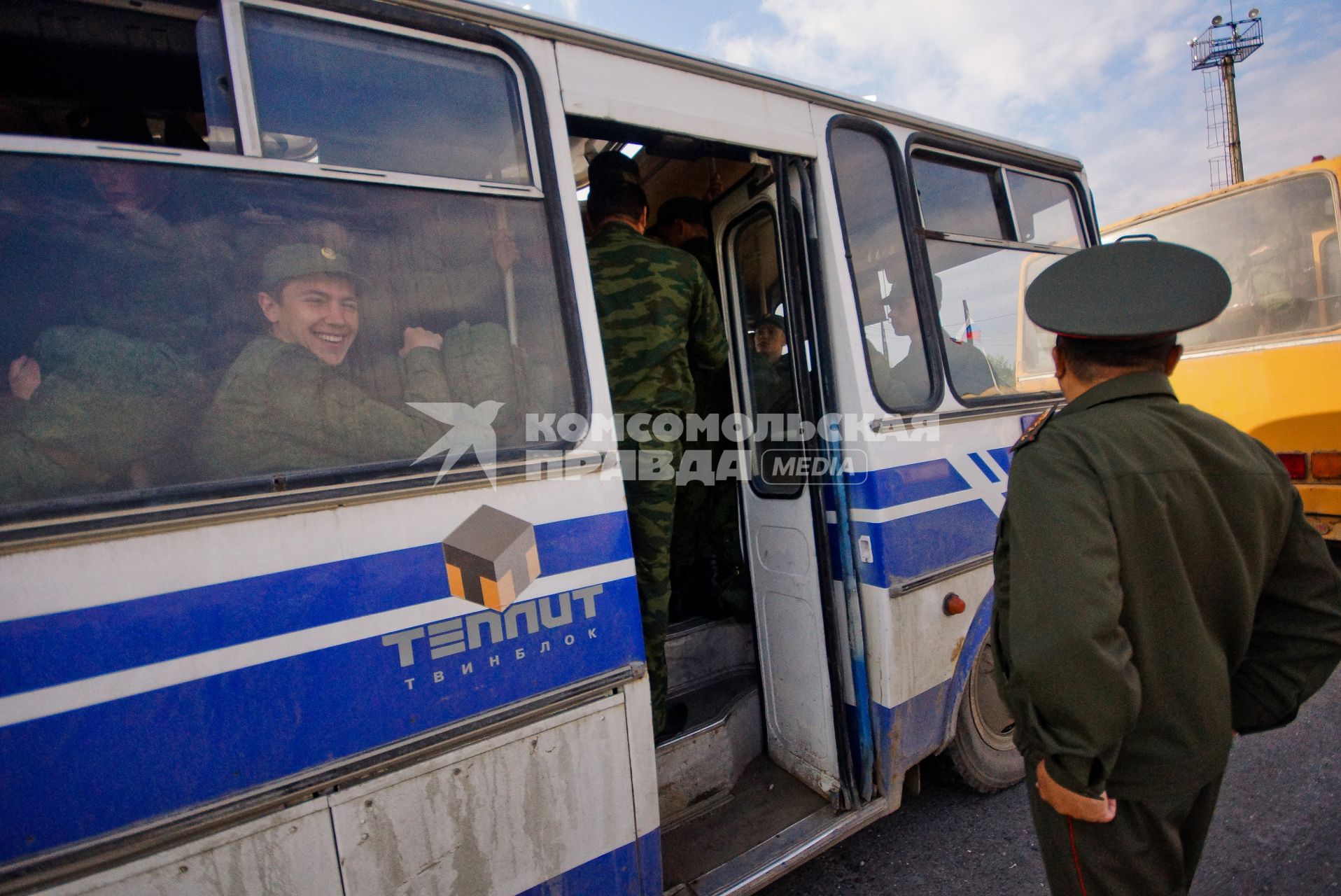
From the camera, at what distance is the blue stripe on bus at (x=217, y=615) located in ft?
3.89

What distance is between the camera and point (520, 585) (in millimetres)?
1656

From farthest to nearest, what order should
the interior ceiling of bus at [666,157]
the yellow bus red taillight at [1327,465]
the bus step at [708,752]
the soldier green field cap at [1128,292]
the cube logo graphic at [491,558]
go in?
the yellow bus red taillight at [1327,465] < the bus step at [708,752] < the interior ceiling of bus at [666,157] < the cube logo graphic at [491,558] < the soldier green field cap at [1128,292]

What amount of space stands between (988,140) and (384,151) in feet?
8.61

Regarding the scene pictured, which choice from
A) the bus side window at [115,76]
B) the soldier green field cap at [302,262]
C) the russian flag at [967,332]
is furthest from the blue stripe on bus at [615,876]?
the russian flag at [967,332]

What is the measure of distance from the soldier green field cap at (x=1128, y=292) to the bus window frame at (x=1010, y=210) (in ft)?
4.22

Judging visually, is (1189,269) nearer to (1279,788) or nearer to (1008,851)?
(1008,851)

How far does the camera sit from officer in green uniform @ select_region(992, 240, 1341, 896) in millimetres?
1194

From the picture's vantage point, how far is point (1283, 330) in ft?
16.1

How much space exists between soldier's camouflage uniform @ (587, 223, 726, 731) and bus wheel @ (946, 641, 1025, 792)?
1.42 meters

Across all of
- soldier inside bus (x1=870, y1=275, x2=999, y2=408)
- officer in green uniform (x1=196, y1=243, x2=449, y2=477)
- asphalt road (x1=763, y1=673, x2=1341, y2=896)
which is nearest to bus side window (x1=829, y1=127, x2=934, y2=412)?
soldier inside bus (x1=870, y1=275, x2=999, y2=408)

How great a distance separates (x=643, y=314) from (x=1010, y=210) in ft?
6.16

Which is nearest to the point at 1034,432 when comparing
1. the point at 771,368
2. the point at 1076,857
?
the point at 1076,857

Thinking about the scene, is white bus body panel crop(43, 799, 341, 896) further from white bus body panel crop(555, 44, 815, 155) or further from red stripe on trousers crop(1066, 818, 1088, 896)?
white bus body panel crop(555, 44, 815, 155)

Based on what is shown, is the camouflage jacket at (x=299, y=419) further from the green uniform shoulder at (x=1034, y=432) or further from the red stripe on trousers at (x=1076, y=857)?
the red stripe on trousers at (x=1076, y=857)
